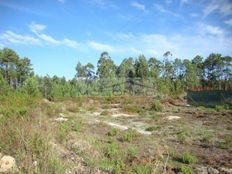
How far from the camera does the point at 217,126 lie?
504 inches

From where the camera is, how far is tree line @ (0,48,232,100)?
49.9 meters

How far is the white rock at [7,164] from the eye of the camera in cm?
524

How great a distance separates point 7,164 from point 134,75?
6035 cm

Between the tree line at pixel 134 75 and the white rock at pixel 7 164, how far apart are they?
40.4 meters

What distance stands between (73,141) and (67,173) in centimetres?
253

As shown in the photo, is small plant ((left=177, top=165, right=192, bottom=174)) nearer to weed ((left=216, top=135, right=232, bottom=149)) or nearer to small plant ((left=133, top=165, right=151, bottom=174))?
small plant ((left=133, top=165, right=151, bottom=174))

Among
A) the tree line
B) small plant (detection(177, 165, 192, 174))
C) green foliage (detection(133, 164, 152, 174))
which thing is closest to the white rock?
green foliage (detection(133, 164, 152, 174))

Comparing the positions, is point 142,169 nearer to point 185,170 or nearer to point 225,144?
point 185,170

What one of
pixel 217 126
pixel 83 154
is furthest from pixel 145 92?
pixel 83 154

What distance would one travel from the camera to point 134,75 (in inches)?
2569

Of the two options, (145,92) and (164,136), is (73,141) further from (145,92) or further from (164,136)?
(145,92)

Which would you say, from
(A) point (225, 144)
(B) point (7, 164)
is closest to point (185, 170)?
(B) point (7, 164)

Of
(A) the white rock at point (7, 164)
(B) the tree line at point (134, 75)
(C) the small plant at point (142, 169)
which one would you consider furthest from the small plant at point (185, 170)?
(B) the tree line at point (134, 75)

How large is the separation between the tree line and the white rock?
40414mm
